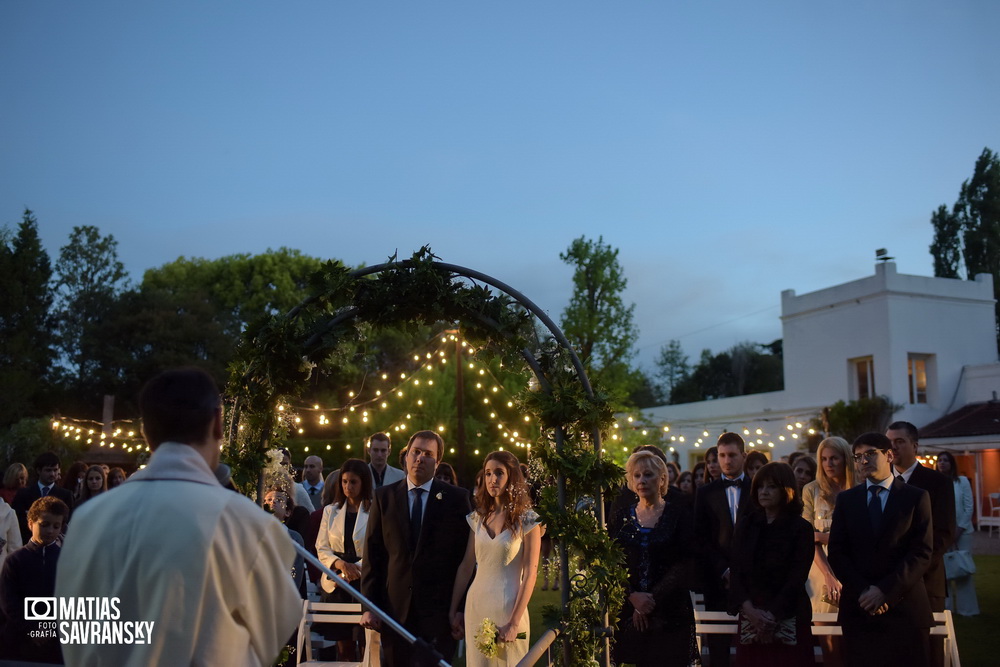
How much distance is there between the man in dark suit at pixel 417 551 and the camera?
645cm

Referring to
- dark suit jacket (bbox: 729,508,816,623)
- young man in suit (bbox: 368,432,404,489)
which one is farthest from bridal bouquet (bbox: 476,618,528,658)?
young man in suit (bbox: 368,432,404,489)

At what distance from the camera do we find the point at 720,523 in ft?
24.2

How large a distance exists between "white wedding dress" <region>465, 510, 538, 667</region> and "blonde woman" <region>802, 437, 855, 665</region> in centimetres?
250

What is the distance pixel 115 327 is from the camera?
3878 cm

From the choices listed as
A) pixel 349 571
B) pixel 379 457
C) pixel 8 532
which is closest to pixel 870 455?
pixel 349 571

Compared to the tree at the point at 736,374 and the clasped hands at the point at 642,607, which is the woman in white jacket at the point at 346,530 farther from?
the tree at the point at 736,374

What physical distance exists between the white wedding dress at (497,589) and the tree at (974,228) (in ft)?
140

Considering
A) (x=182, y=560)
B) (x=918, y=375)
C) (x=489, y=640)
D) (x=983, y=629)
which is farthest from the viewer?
(x=918, y=375)

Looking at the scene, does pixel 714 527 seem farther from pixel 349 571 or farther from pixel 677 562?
pixel 349 571

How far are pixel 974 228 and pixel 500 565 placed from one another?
43.8m

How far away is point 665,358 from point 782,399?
141 ft

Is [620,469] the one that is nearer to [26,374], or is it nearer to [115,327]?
[26,374]

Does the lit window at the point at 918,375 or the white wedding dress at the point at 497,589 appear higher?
the lit window at the point at 918,375

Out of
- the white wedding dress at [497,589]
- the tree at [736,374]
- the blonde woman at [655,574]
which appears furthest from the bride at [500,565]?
the tree at [736,374]
